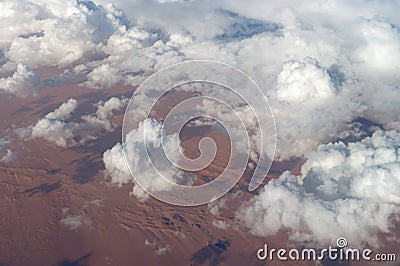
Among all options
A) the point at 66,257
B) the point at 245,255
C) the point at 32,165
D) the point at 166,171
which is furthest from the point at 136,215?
the point at 32,165

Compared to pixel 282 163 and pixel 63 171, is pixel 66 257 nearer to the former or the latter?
pixel 63 171

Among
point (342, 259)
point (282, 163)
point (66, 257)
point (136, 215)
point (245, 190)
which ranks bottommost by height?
point (66, 257)

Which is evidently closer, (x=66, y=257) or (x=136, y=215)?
(x=66, y=257)

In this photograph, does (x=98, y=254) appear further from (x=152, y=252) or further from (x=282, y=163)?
(x=282, y=163)

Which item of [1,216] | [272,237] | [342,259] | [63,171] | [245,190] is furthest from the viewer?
[63,171]

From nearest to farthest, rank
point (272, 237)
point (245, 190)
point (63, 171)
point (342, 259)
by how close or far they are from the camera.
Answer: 1. point (342, 259)
2. point (272, 237)
3. point (245, 190)
4. point (63, 171)

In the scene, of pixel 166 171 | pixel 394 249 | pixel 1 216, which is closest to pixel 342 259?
pixel 394 249

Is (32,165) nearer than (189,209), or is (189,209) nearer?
(189,209)

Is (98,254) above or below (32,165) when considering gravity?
below

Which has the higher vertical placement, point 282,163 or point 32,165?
point 282,163
